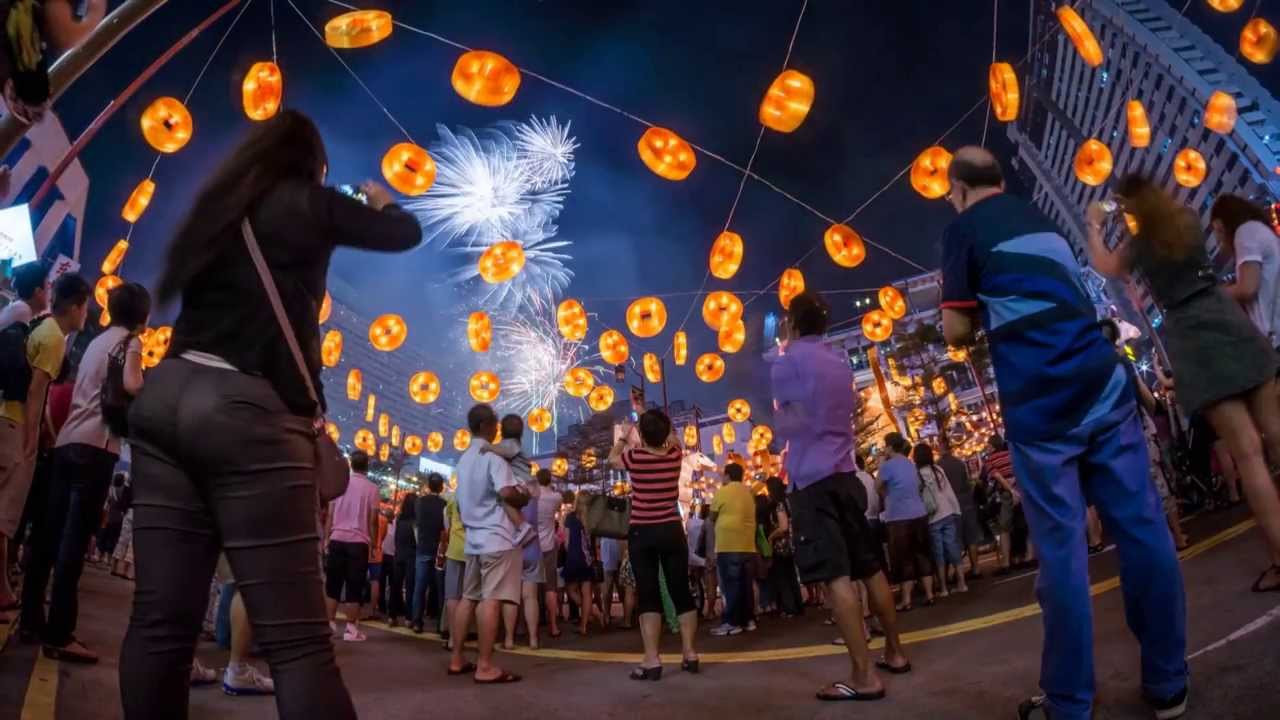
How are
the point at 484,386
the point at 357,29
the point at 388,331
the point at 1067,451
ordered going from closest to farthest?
the point at 1067,451
the point at 357,29
the point at 388,331
the point at 484,386

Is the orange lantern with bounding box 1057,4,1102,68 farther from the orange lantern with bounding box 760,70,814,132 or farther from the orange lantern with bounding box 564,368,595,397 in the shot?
the orange lantern with bounding box 564,368,595,397

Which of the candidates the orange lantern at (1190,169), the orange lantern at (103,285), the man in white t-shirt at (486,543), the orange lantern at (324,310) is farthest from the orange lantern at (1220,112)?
the orange lantern at (103,285)

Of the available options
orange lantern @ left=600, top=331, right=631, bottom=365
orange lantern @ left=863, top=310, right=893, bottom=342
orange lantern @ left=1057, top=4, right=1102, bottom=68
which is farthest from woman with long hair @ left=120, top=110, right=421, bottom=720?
orange lantern @ left=863, top=310, right=893, bottom=342

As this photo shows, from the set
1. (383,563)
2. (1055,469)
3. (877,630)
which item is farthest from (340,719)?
(383,563)

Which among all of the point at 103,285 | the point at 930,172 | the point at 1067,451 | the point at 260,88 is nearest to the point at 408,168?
the point at 260,88

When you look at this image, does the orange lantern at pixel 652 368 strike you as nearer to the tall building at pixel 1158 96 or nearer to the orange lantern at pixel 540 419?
the orange lantern at pixel 540 419

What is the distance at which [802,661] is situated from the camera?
16.9 feet

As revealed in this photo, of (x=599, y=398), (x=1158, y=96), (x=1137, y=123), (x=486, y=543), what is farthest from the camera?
(x=1158, y=96)

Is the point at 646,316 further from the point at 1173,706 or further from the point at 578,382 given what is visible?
the point at 1173,706

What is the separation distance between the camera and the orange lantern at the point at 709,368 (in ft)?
56.0

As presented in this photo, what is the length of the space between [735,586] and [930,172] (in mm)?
5923

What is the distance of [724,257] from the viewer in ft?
35.6

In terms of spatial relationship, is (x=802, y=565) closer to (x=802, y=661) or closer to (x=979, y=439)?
(x=802, y=661)

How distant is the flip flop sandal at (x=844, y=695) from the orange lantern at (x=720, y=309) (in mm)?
9840
